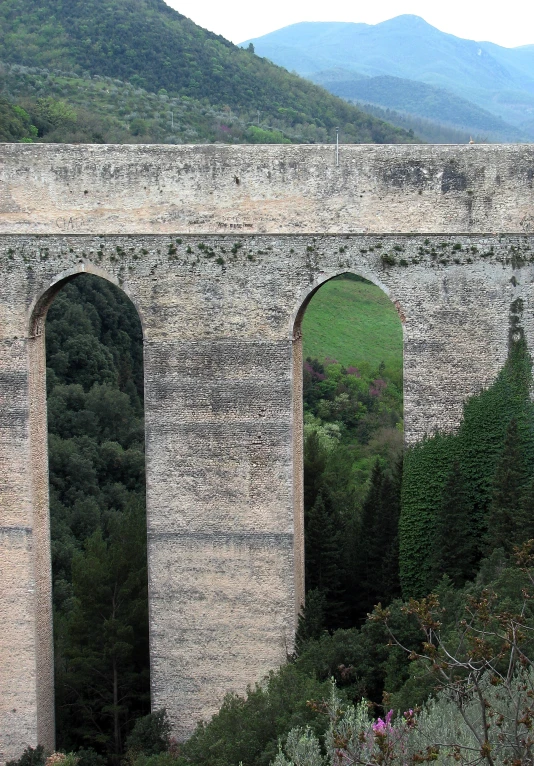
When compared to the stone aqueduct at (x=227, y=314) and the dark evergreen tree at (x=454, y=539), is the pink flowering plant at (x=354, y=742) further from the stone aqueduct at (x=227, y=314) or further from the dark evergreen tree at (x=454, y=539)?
the stone aqueduct at (x=227, y=314)

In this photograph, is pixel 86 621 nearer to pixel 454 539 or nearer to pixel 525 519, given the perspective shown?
pixel 454 539

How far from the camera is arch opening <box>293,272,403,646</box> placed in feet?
60.2

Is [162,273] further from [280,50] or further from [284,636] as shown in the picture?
[280,50]

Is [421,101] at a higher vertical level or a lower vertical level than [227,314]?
higher

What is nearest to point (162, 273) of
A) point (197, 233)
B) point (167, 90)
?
point (197, 233)

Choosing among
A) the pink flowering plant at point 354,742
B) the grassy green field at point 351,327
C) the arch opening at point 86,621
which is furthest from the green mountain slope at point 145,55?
the pink flowering plant at point 354,742

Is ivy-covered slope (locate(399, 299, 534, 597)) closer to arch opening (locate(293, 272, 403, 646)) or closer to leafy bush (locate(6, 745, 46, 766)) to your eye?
arch opening (locate(293, 272, 403, 646))

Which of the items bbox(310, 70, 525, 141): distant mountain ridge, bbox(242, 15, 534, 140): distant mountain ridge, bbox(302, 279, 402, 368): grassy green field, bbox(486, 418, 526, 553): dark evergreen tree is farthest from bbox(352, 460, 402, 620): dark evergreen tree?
bbox(242, 15, 534, 140): distant mountain ridge

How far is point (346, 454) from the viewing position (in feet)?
102

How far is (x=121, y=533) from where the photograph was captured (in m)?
19.9

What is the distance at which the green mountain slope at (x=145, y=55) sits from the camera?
178 ft

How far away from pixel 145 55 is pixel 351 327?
1721 cm

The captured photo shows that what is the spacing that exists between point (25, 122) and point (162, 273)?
26.2m

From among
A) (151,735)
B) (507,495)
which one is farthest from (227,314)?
(151,735)
